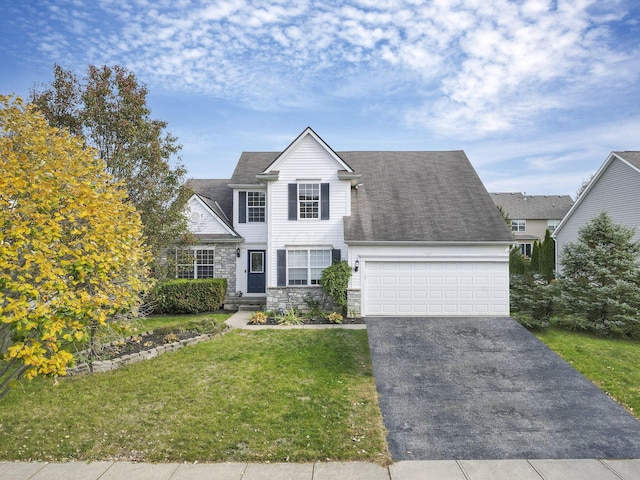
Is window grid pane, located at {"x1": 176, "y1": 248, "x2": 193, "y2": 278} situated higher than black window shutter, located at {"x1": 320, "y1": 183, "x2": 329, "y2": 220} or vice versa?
black window shutter, located at {"x1": 320, "y1": 183, "x2": 329, "y2": 220}

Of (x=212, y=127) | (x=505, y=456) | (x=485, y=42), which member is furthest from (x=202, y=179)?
(x=505, y=456)

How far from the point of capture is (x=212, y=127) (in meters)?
18.5

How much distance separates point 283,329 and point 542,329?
878cm

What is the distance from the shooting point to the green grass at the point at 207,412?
600 cm

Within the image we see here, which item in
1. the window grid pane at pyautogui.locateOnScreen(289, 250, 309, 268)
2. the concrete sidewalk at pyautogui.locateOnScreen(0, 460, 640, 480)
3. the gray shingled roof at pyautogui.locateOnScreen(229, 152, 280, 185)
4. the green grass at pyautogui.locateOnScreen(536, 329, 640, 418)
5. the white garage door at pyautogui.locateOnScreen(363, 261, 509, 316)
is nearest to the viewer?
the concrete sidewalk at pyautogui.locateOnScreen(0, 460, 640, 480)

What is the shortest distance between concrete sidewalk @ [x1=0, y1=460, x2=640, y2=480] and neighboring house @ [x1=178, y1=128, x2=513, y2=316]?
354 inches

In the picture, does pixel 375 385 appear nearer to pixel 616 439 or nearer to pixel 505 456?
pixel 505 456

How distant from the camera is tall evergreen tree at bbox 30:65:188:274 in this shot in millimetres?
11352

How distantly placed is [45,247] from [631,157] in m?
24.2

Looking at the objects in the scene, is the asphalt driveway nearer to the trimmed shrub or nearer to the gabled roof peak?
the trimmed shrub

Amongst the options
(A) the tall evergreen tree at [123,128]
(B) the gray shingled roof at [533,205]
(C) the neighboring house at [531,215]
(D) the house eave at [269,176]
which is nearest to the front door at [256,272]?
(D) the house eave at [269,176]

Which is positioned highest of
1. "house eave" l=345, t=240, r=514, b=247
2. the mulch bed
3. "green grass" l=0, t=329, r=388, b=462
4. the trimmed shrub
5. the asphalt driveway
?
"house eave" l=345, t=240, r=514, b=247

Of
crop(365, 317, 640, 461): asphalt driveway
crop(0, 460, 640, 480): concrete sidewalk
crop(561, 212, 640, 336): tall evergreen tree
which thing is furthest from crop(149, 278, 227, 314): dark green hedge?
crop(561, 212, 640, 336): tall evergreen tree

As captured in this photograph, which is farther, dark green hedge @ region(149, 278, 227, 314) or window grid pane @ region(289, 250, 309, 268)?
dark green hedge @ region(149, 278, 227, 314)
